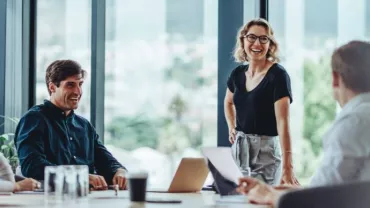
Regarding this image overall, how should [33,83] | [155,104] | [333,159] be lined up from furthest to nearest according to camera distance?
[33,83]
[155,104]
[333,159]

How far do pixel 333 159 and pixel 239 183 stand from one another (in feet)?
1.34

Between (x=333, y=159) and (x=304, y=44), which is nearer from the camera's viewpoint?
(x=333, y=159)

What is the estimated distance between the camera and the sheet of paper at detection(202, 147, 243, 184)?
2.95 meters

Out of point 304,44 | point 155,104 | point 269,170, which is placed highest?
point 304,44

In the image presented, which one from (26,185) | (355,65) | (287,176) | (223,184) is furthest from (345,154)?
(287,176)

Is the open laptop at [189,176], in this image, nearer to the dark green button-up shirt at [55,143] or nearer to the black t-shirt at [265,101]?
the dark green button-up shirt at [55,143]

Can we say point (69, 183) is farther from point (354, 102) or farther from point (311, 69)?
point (311, 69)

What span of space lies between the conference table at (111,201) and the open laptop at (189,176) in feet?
0.24

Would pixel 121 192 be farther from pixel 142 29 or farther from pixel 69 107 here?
pixel 142 29

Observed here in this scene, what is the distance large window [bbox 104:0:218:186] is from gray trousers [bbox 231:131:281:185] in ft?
3.86

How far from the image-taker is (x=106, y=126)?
5965 millimetres

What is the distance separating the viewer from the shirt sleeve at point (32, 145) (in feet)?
12.3

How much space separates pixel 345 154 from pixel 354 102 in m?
0.23

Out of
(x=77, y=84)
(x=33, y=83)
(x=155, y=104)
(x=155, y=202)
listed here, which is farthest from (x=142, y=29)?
(x=155, y=202)
